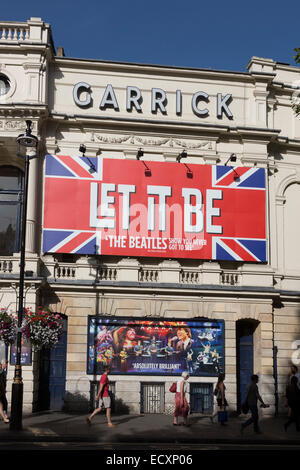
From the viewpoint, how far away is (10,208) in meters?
28.7

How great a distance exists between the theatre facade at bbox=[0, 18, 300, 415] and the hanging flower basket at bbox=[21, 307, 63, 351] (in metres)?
1.94

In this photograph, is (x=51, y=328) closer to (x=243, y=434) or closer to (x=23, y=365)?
(x=23, y=365)

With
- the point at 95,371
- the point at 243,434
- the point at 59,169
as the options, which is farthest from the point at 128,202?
the point at 243,434

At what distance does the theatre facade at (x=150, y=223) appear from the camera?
87.0 feet

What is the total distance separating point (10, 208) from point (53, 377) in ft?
27.0

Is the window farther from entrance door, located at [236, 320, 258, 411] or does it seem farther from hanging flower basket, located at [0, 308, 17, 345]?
entrance door, located at [236, 320, 258, 411]

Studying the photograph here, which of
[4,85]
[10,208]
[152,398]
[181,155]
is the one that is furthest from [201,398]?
[4,85]

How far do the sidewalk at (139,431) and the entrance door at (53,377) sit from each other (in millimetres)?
1692

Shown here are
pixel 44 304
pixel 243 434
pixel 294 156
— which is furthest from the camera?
pixel 294 156

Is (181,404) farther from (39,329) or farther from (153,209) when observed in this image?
(153,209)

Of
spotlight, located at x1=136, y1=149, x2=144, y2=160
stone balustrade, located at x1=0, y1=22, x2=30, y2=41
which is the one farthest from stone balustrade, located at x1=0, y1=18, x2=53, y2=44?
spotlight, located at x1=136, y1=149, x2=144, y2=160

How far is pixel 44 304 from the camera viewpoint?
87.3 feet

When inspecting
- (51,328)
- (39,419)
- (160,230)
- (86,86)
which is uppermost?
(86,86)
